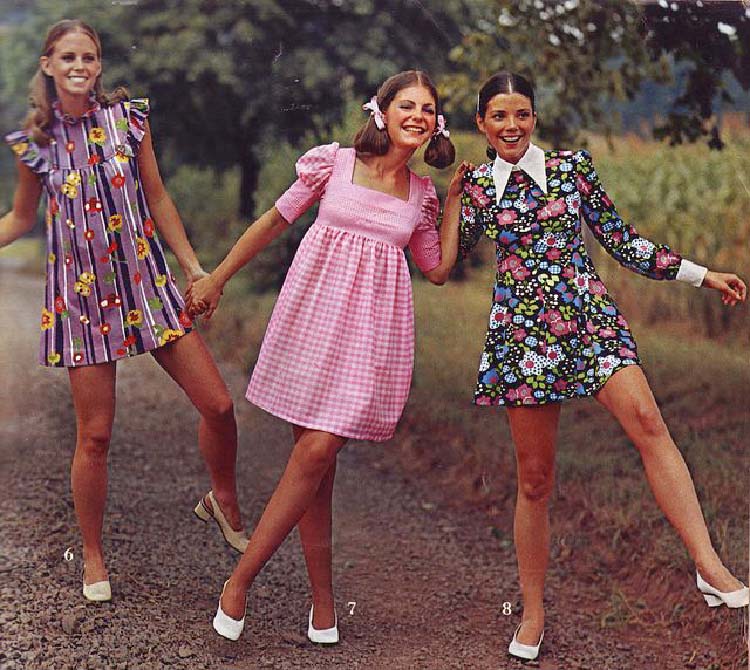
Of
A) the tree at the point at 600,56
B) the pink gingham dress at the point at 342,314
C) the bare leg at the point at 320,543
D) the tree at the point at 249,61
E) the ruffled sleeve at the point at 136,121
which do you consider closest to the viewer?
the pink gingham dress at the point at 342,314

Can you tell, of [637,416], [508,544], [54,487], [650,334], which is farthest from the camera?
[650,334]

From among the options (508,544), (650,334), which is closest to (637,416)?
(508,544)

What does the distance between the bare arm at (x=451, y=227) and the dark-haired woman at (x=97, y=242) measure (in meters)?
0.80

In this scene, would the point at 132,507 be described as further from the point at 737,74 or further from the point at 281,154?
the point at 737,74

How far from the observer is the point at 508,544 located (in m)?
4.89

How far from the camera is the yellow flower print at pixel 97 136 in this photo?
11.9ft

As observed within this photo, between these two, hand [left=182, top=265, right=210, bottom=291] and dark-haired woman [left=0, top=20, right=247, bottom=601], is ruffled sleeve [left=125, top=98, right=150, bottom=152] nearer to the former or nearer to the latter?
dark-haired woman [left=0, top=20, right=247, bottom=601]

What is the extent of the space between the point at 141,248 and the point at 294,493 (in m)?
0.90

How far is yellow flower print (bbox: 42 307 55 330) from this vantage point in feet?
12.2

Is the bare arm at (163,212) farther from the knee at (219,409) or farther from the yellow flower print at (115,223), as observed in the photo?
the knee at (219,409)

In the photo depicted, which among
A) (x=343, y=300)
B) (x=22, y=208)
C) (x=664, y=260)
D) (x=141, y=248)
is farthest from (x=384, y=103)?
(x=22, y=208)

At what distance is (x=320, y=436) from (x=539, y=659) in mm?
1109

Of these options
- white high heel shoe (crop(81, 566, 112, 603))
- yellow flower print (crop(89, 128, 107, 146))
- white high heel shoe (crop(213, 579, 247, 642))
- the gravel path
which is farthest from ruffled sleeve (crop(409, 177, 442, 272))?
white high heel shoe (crop(81, 566, 112, 603))

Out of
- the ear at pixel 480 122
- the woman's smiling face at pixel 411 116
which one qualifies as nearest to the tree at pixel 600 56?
the ear at pixel 480 122
